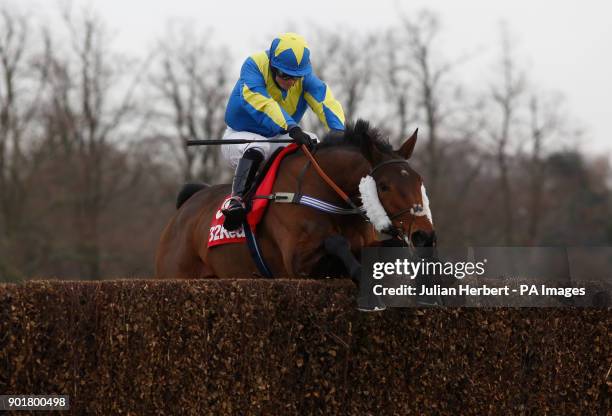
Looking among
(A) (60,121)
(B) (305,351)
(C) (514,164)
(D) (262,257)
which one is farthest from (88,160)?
(B) (305,351)

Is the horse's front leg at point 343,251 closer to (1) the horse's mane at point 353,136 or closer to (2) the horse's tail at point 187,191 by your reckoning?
(1) the horse's mane at point 353,136

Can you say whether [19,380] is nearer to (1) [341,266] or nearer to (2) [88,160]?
(1) [341,266]

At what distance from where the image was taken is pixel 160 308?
5328mm

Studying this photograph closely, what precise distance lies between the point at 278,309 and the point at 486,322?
4.21 feet

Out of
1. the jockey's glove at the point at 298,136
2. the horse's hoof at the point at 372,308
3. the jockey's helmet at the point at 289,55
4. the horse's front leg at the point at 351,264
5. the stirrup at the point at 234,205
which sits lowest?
the horse's hoof at the point at 372,308

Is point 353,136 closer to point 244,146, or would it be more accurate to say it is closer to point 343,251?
point 244,146

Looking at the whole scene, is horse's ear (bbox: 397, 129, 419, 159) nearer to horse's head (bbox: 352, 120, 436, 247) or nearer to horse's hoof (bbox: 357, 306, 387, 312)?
horse's head (bbox: 352, 120, 436, 247)

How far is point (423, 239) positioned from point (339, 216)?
1.07m

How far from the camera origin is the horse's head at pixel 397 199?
561 cm

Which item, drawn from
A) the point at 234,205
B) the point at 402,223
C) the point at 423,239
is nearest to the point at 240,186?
the point at 234,205

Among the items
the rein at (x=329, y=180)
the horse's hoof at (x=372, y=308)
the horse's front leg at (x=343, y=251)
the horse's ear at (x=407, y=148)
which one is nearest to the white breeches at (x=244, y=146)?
the rein at (x=329, y=180)

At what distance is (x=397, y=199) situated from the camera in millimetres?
5781

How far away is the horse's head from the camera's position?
5.61 m

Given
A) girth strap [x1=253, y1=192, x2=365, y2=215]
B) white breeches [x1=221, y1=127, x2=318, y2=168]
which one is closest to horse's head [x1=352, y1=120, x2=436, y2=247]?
girth strap [x1=253, y1=192, x2=365, y2=215]
